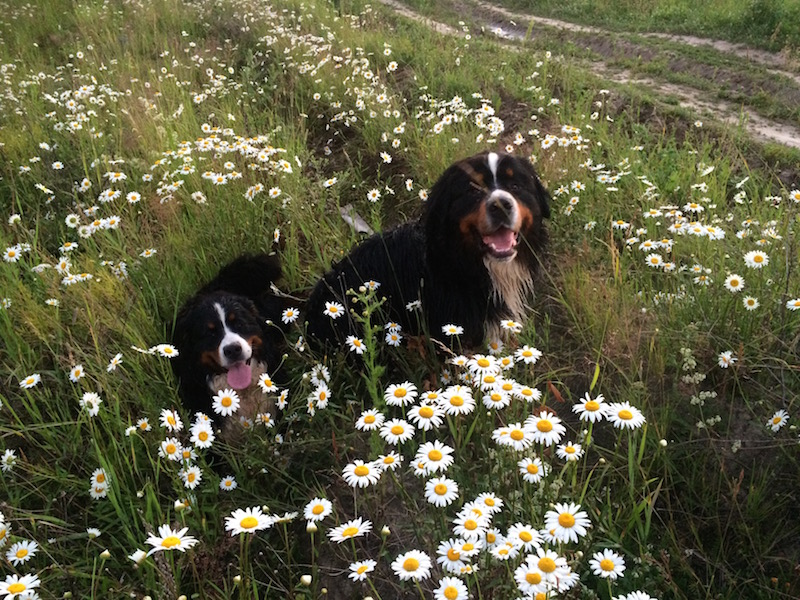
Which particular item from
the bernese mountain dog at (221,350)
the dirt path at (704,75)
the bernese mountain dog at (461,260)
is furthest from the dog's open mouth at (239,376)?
the dirt path at (704,75)

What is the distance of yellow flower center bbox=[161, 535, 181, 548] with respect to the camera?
1.30m

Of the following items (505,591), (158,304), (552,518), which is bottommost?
(158,304)

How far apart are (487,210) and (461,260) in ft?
1.07

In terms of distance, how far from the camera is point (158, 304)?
3.33 meters

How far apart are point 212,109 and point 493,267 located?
3773 millimetres

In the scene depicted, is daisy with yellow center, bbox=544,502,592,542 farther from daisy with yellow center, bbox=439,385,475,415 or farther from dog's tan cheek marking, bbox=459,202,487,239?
dog's tan cheek marking, bbox=459,202,487,239

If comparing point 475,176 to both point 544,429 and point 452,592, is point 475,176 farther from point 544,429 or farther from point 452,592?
point 452,592

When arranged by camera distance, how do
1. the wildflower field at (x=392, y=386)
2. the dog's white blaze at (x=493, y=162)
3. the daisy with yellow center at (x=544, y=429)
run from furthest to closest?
the dog's white blaze at (x=493, y=162)
the wildflower field at (x=392, y=386)
the daisy with yellow center at (x=544, y=429)

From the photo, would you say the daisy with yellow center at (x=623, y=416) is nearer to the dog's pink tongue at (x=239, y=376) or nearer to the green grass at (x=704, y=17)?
the dog's pink tongue at (x=239, y=376)

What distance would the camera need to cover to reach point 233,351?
110 inches

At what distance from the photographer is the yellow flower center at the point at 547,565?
123 centimetres

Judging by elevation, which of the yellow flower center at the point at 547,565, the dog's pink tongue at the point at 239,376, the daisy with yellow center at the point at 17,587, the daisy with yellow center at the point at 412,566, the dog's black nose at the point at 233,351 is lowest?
the dog's pink tongue at the point at 239,376

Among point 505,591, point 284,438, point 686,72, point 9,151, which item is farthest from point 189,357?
point 686,72

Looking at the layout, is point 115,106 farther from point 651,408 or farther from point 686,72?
point 686,72
